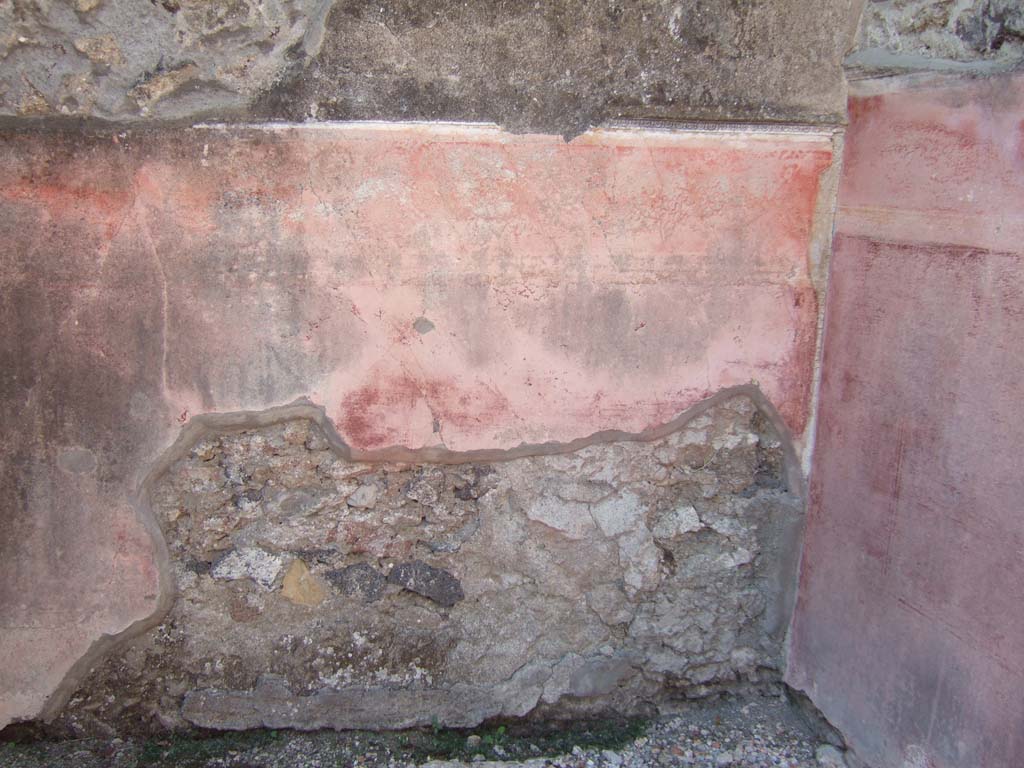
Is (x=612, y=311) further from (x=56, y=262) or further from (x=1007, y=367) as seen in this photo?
(x=56, y=262)

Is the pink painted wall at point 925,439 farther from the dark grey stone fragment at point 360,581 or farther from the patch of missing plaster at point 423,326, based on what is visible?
the dark grey stone fragment at point 360,581

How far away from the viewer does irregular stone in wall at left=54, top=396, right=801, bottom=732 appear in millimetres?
2123

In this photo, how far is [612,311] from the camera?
2086 mm

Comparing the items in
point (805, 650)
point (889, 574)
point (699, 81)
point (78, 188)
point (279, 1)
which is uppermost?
point (279, 1)

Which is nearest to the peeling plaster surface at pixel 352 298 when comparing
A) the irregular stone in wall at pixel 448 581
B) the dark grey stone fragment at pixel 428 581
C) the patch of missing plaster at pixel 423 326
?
the patch of missing plaster at pixel 423 326

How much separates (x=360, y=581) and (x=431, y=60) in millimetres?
1422

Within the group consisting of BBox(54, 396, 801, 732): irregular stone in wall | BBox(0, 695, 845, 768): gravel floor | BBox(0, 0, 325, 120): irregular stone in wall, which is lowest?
BBox(0, 695, 845, 768): gravel floor

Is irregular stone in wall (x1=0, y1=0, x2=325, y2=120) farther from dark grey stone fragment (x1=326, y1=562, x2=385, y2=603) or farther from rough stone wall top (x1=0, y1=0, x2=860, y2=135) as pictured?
dark grey stone fragment (x1=326, y1=562, x2=385, y2=603)

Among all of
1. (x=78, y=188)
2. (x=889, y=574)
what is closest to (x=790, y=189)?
(x=889, y=574)

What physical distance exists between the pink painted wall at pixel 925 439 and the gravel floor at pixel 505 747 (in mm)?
195

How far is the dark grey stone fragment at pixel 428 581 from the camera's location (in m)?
2.20

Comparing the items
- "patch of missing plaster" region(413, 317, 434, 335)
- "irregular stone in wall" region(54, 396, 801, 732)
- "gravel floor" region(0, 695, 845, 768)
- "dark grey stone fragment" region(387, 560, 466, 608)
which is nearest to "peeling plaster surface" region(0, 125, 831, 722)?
"patch of missing plaster" region(413, 317, 434, 335)

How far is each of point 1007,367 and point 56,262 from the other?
7.26 feet

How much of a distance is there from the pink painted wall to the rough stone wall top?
268 mm
